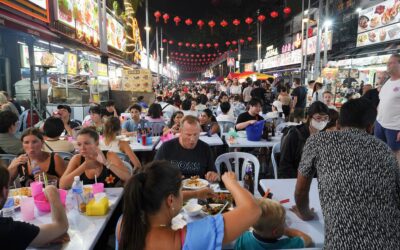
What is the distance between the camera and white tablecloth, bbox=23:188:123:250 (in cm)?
218

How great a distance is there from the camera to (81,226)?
8.03 ft

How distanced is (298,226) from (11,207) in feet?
8.04

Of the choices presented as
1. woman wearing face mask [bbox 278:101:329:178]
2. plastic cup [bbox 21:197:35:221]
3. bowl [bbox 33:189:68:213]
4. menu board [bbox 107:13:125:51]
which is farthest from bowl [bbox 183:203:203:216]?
menu board [bbox 107:13:125:51]

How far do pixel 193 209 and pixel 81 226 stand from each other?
0.89 metres

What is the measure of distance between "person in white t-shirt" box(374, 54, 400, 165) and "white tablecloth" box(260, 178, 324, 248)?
9.17 ft

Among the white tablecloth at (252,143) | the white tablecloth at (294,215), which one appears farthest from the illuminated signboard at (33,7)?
the white tablecloth at (294,215)

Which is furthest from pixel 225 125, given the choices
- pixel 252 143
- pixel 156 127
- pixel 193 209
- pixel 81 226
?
pixel 81 226

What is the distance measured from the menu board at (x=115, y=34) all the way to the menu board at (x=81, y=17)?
259 centimetres

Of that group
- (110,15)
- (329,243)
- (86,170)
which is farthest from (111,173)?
(110,15)

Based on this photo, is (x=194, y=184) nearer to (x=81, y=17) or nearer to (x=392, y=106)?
(x=392, y=106)

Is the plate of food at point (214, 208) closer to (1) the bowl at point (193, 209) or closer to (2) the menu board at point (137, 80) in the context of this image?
(1) the bowl at point (193, 209)

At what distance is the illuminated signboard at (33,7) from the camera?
816 centimetres

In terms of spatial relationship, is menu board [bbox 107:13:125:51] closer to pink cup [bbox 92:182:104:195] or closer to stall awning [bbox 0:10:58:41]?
stall awning [bbox 0:10:58:41]

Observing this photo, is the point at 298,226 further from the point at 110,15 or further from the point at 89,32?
the point at 110,15
